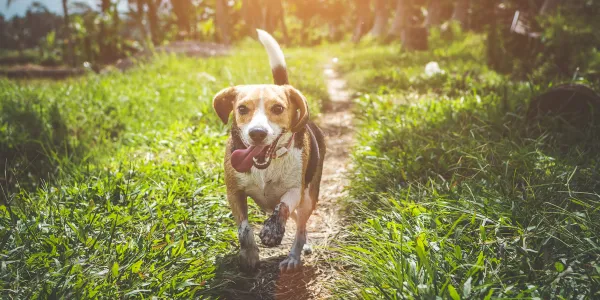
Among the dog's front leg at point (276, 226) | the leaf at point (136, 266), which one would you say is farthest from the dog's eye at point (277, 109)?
the leaf at point (136, 266)

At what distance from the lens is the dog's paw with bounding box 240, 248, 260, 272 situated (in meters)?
2.59

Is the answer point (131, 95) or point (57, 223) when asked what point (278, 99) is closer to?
point (57, 223)

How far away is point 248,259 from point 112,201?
1312 millimetres

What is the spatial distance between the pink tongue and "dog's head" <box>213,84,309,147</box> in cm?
5

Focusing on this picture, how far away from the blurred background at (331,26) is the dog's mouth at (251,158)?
227 inches

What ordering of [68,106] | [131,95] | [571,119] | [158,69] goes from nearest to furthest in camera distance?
[571,119] → [68,106] → [131,95] → [158,69]

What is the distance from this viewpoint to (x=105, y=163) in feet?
14.0

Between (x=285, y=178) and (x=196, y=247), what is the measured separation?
79 centimetres

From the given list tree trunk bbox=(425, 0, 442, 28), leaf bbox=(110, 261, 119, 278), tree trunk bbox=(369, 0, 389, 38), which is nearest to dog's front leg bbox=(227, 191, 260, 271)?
leaf bbox=(110, 261, 119, 278)

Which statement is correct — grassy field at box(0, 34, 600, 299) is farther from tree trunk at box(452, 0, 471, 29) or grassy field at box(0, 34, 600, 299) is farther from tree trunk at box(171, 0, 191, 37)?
tree trunk at box(171, 0, 191, 37)

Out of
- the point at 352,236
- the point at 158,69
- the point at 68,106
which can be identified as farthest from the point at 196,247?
the point at 158,69

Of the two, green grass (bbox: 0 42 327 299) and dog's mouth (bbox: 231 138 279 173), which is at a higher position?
dog's mouth (bbox: 231 138 279 173)

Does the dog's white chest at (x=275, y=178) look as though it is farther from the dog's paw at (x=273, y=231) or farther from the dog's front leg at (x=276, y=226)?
the dog's paw at (x=273, y=231)

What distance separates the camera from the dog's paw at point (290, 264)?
276 cm
